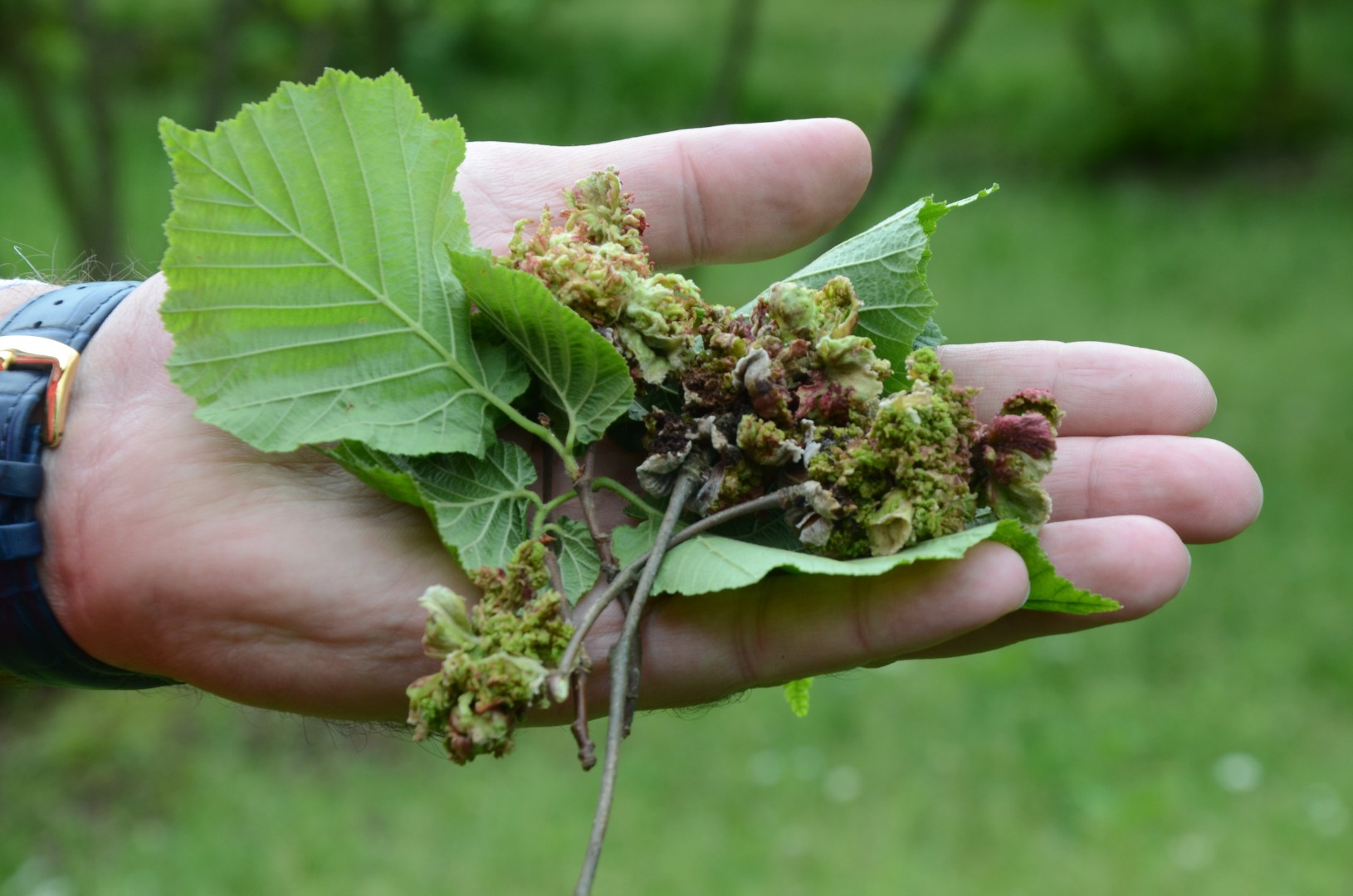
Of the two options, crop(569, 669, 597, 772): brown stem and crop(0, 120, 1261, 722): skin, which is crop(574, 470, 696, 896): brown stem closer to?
crop(569, 669, 597, 772): brown stem

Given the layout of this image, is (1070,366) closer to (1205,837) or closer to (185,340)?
(185,340)

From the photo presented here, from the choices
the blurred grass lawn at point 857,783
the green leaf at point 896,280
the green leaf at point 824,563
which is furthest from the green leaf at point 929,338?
the blurred grass lawn at point 857,783

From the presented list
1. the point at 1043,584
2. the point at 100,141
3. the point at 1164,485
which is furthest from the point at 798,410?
the point at 100,141

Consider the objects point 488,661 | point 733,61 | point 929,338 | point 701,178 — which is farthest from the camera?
point 733,61

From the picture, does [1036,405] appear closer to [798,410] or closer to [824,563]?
[798,410]

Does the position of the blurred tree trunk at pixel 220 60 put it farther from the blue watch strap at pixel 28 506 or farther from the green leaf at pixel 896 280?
the green leaf at pixel 896 280

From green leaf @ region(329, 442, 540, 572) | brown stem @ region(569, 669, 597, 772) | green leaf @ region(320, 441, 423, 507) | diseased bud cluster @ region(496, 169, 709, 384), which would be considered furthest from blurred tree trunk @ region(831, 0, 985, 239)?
brown stem @ region(569, 669, 597, 772)
